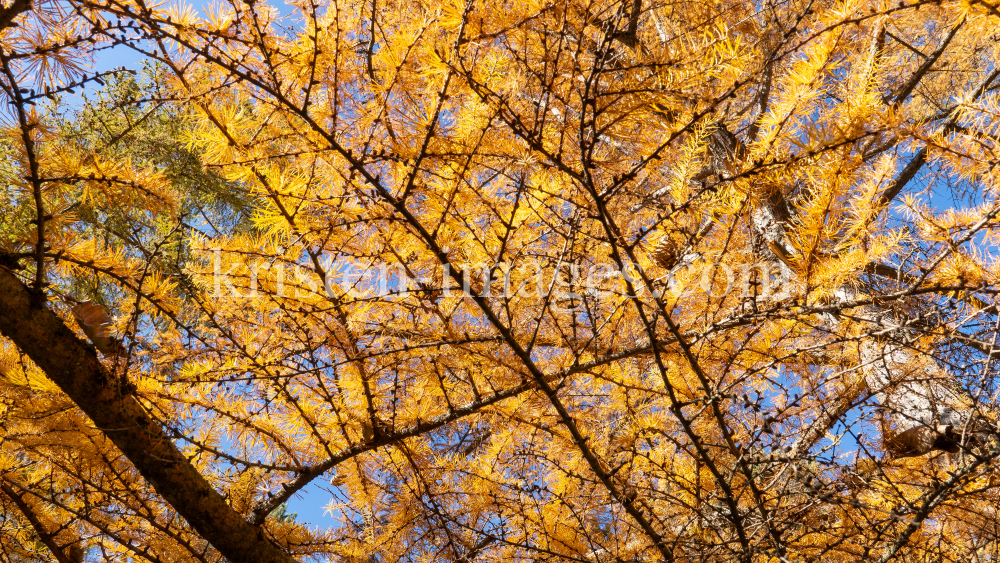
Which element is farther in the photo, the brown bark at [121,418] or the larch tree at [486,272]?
the brown bark at [121,418]

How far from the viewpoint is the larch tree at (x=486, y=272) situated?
1.29 meters

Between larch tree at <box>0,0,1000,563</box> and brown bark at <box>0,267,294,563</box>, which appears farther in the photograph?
brown bark at <box>0,267,294,563</box>

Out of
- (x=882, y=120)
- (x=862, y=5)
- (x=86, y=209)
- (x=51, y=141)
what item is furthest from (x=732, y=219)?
(x=86, y=209)

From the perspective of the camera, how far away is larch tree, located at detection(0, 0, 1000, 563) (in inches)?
50.8

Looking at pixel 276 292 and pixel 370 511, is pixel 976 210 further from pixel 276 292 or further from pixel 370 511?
pixel 370 511

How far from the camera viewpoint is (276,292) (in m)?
1.76

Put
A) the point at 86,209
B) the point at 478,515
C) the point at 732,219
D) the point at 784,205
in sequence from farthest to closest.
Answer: the point at 86,209 → the point at 784,205 → the point at 478,515 → the point at 732,219

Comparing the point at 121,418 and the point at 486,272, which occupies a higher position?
the point at 486,272

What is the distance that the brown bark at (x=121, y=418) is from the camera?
56.6 inches

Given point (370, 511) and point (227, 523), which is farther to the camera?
point (370, 511)

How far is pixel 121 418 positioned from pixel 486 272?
0.95 m

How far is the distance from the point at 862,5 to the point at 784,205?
6.19ft

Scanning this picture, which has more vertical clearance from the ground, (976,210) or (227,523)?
(976,210)

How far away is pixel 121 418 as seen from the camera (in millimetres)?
1511
